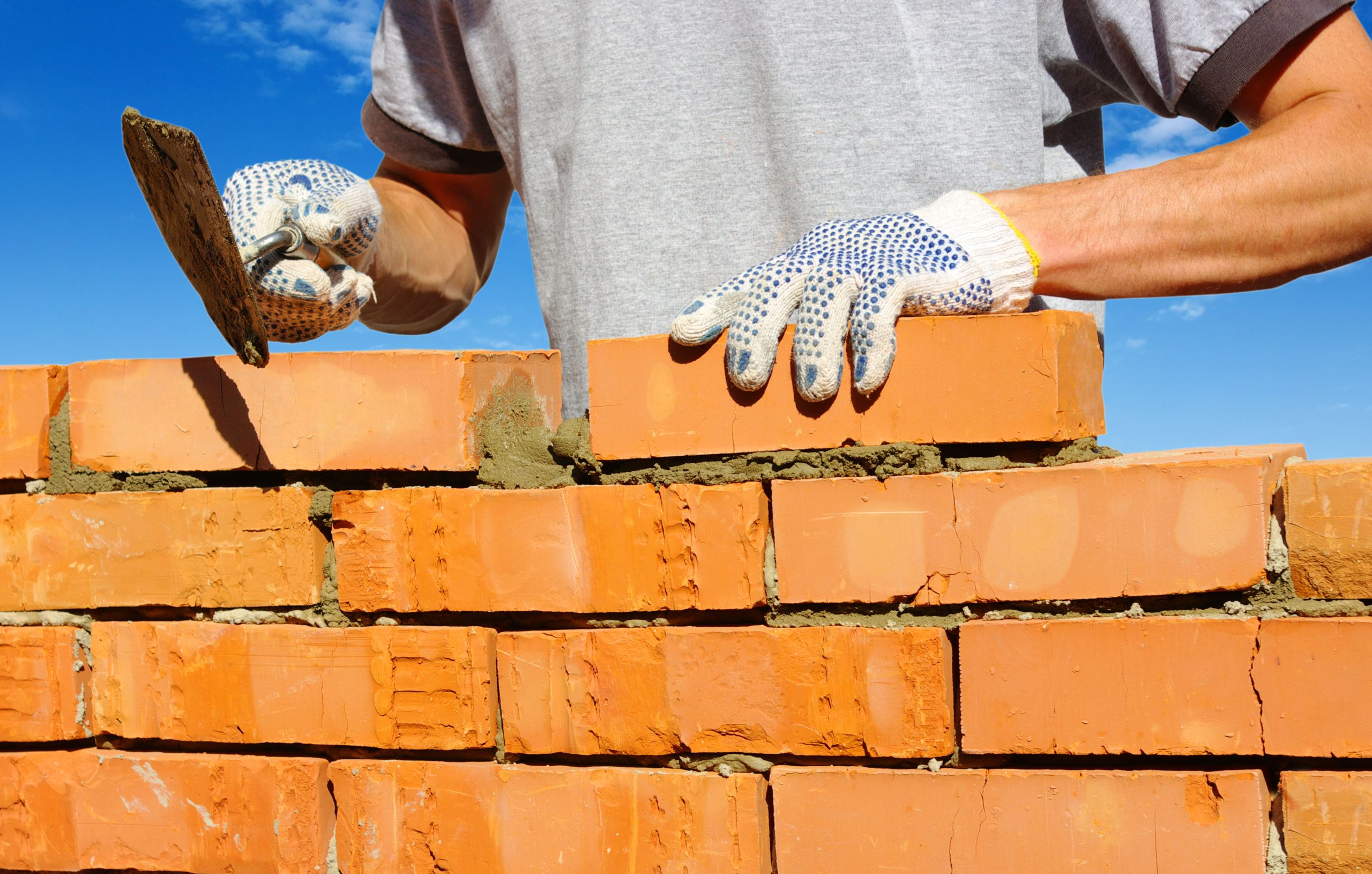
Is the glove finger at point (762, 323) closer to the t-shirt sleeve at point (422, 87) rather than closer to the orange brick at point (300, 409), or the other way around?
the orange brick at point (300, 409)

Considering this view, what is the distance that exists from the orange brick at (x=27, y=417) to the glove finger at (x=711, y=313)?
1.21 m

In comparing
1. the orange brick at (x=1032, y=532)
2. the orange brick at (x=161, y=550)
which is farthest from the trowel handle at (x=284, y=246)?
the orange brick at (x=1032, y=532)

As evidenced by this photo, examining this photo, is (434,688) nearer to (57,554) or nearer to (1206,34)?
(57,554)

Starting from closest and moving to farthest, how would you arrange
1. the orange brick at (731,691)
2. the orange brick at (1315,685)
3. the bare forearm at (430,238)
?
the orange brick at (1315,685)
the orange brick at (731,691)
the bare forearm at (430,238)

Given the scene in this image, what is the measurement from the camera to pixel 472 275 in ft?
8.62

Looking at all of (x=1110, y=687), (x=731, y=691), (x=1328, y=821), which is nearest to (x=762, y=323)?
(x=731, y=691)

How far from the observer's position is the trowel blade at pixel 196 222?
1.31 m

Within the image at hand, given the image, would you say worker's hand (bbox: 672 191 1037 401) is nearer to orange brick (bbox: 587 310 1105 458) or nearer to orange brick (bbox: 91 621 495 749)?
orange brick (bbox: 587 310 1105 458)

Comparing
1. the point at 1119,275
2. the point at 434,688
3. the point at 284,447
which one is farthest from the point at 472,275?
the point at 1119,275

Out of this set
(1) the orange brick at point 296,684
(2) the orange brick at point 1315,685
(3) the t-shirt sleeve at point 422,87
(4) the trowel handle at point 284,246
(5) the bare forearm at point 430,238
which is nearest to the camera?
(2) the orange brick at point 1315,685

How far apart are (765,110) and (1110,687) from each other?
1.23 m

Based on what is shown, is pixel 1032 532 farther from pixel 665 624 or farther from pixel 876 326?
pixel 665 624

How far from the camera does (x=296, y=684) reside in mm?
1503

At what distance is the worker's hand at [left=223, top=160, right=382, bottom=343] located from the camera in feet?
5.34
